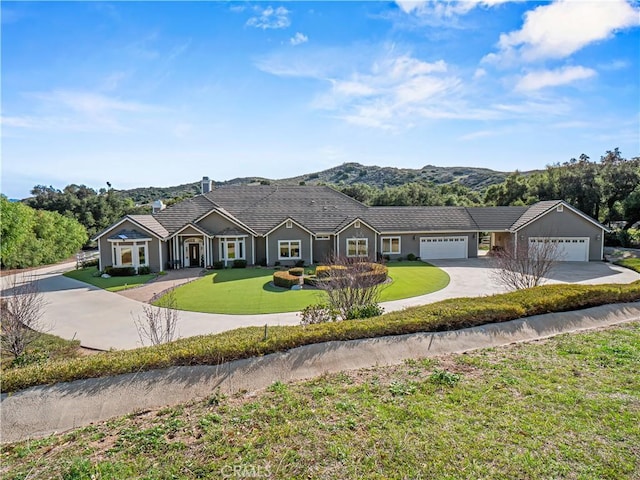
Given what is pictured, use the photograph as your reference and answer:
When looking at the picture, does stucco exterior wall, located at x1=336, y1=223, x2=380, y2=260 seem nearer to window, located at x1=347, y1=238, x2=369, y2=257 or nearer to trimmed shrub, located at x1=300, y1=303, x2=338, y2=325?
window, located at x1=347, y1=238, x2=369, y2=257

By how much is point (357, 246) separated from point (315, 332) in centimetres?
2184

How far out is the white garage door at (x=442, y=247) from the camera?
3272 centimetres

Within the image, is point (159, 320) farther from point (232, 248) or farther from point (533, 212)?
point (533, 212)

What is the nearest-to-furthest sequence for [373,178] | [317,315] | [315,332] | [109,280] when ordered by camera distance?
[315,332]
[317,315]
[109,280]
[373,178]

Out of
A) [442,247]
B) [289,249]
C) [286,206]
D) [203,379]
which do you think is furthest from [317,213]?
[203,379]

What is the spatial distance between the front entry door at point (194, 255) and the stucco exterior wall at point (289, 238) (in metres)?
6.04

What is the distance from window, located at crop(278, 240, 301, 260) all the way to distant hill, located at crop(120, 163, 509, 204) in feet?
251

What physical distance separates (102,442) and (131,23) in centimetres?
1056

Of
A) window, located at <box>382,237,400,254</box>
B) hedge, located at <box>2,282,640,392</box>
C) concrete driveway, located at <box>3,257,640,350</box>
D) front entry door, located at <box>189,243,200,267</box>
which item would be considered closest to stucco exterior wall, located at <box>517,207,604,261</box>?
concrete driveway, located at <box>3,257,640,350</box>

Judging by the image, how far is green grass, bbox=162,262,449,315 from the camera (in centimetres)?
1716

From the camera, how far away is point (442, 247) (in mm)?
32938

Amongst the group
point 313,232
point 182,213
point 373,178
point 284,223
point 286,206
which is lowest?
point 313,232

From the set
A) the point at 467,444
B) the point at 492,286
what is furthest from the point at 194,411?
the point at 492,286

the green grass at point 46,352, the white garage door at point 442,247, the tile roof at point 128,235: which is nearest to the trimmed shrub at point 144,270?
the tile roof at point 128,235
